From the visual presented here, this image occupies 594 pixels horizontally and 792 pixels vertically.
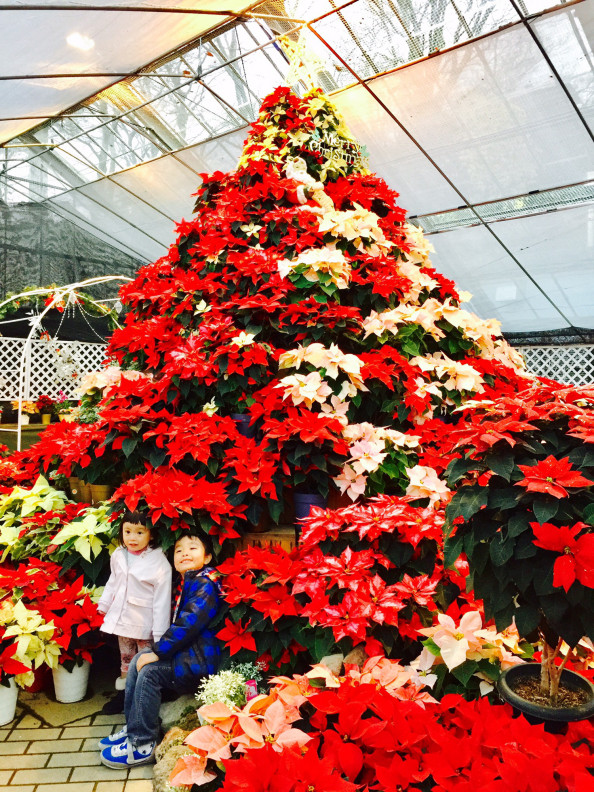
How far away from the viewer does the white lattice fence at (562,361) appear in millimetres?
7477

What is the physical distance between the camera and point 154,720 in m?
2.07

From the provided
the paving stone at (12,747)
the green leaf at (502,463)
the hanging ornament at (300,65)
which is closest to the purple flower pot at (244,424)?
the paving stone at (12,747)

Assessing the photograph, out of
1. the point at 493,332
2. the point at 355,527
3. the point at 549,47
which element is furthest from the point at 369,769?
the point at 549,47

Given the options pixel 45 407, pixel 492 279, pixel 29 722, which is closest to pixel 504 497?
pixel 29 722

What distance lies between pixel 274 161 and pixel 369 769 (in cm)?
269

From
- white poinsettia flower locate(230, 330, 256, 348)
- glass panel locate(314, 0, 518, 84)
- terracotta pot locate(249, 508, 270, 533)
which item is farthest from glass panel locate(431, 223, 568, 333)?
terracotta pot locate(249, 508, 270, 533)

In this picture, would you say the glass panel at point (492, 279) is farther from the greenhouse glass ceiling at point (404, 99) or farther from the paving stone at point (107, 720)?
the paving stone at point (107, 720)

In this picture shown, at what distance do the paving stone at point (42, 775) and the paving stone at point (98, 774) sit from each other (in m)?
0.03

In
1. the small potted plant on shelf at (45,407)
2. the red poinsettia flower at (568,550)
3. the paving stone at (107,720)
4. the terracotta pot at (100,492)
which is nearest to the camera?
the red poinsettia flower at (568,550)

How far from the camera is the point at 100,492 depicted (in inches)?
120

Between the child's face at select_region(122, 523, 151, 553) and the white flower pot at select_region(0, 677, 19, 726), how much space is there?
68 cm

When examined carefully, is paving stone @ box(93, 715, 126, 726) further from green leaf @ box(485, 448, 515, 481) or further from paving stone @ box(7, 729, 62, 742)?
green leaf @ box(485, 448, 515, 481)

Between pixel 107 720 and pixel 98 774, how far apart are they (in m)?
0.36

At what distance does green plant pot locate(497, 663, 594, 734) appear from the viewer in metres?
1.27
